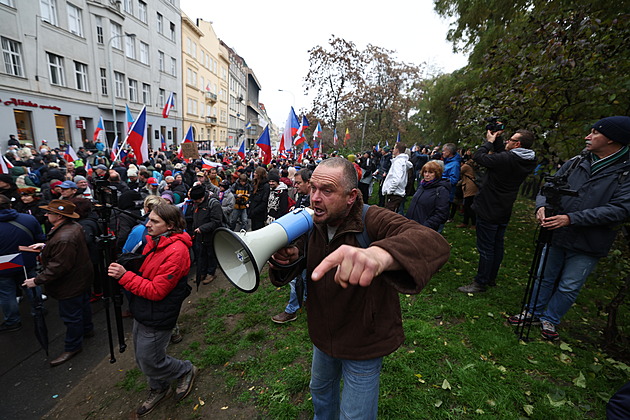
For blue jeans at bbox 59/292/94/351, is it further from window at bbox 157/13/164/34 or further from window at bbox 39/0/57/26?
window at bbox 157/13/164/34

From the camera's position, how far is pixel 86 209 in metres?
3.98

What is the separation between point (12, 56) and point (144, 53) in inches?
504

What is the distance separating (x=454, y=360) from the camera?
9.57 feet

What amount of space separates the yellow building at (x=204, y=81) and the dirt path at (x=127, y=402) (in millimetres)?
30904

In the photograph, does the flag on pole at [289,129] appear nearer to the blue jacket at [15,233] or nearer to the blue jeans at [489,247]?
the blue jacket at [15,233]

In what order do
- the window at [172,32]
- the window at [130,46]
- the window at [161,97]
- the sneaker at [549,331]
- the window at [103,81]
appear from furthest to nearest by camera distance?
the window at [172,32] < the window at [161,97] < the window at [130,46] < the window at [103,81] < the sneaker at [549,331]

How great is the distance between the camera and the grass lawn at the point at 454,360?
2428mm

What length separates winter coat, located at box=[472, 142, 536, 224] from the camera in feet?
11.4

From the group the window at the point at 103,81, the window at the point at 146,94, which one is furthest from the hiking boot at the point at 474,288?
the window at the point at 146,94

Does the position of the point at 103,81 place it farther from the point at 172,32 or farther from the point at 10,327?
the point at 10,327

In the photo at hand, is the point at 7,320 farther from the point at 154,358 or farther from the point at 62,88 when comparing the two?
the point at 62,88

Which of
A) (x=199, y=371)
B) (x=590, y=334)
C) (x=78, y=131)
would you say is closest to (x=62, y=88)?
(x=78, y=131)

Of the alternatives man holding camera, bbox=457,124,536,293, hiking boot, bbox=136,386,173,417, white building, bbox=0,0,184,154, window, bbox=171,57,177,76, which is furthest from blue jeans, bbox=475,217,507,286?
window, bbox=171,57,177,76

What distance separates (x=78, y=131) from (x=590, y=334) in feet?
91.7
